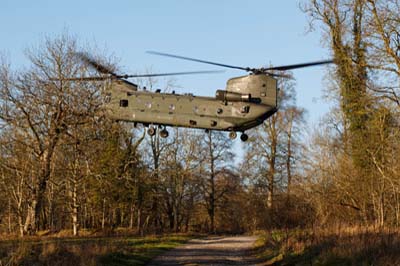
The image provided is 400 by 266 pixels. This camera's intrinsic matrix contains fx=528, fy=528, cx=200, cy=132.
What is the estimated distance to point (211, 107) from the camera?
22.5 meters

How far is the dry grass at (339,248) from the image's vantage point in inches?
482

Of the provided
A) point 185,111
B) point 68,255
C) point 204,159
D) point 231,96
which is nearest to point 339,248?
point 68,255

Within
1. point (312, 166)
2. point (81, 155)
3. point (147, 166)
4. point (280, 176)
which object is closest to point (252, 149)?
point (280, 176)

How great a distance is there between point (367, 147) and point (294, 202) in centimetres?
1533

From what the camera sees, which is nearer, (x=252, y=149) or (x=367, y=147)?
(x=367, y=147)

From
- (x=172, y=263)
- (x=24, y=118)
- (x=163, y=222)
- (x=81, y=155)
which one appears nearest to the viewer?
(x=172, y=263)

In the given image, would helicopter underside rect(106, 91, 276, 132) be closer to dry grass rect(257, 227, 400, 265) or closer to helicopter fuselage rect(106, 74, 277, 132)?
helicopter fuselage rect(106, 74, 277, 132)

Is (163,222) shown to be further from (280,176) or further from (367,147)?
(367,147)

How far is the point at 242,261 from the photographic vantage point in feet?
60.6

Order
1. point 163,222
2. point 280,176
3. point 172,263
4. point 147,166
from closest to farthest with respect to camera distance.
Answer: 1. point 172,263
2. point 147,166
3. point 280,176
4. point 163,222

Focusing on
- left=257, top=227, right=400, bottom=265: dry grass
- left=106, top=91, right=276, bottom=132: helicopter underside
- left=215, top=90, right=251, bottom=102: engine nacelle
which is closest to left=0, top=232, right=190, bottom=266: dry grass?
left=257, top=227, right=400, bottom=265: dry grass

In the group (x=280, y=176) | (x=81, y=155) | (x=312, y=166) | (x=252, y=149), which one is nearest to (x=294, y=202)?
(x=280, y=176)

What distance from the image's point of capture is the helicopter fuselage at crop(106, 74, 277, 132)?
22.3m

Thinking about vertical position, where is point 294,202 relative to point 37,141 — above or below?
below
